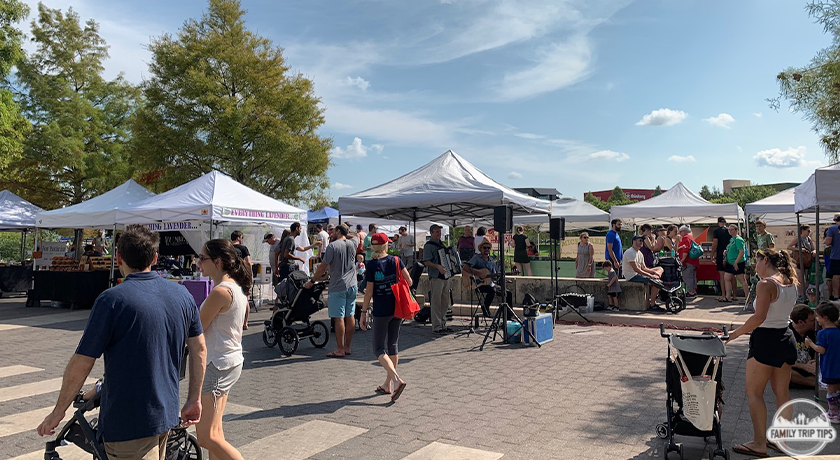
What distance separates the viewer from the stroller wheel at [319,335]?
9.62 meters

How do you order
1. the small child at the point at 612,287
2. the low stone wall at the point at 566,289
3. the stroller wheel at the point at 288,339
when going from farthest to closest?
1. the low stone wall at the point at 566,289
2. the small child at the point at 612,287
3. the stroller wheel at the point at 288,339

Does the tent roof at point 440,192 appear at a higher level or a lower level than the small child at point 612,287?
higher

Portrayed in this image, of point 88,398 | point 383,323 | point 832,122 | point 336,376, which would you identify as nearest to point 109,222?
point 336,376

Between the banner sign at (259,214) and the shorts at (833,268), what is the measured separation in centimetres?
1181

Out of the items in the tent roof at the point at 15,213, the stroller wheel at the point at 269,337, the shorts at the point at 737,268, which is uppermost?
the tent roof at the point at 15,213

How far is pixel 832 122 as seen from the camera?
37.7 ft

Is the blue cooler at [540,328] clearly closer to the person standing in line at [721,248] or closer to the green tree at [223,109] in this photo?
the person standing in line at [721,248]

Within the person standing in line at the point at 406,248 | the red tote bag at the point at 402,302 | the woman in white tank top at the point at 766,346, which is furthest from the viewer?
the person standing in line at the point at 406,248

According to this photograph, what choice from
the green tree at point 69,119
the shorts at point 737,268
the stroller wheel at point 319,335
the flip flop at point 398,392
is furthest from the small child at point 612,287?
the green tree at point 69,119

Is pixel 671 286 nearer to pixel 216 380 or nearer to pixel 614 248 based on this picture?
pixel 614 248

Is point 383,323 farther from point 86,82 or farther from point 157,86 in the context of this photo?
point 86,82

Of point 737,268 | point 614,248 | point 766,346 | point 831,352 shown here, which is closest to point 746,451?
point 766,346

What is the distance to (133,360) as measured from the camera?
2.79 m

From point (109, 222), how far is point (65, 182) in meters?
15.1
